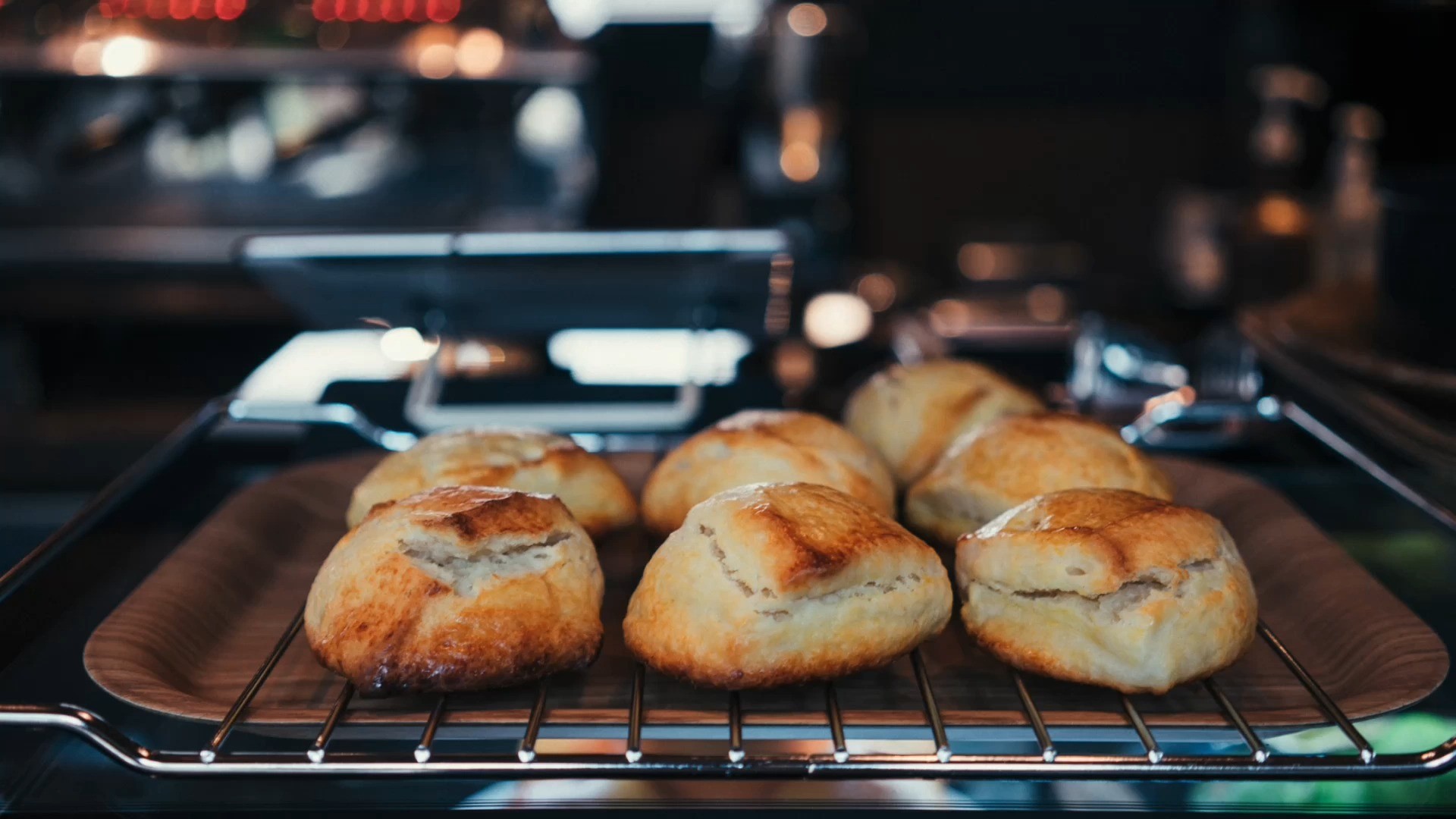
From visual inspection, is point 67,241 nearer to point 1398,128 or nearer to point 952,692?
point 952,692

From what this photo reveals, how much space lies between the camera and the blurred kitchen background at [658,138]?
115 inches

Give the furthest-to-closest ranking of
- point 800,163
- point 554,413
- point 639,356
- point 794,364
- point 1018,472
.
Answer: point 800,163 < point 794,364 < point 639,356 < point 554,413 < point 1018,472

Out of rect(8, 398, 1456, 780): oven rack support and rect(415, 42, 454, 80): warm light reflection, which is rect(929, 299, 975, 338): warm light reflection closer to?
rect(415, 42, 454, 80): warm light reflection

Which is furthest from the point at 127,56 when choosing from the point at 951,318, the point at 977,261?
the point at 977,261

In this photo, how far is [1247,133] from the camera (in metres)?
3.78

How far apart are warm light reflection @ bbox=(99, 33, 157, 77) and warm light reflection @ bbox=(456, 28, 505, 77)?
72 cm

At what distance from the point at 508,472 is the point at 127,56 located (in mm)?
2508

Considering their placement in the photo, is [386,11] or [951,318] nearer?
[951,318]

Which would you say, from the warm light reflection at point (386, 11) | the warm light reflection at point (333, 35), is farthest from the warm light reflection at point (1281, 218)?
the warm light reflection at point (333, 35)

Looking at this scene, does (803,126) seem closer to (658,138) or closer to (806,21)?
(806,21)

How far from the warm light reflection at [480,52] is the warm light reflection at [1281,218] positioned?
175cm

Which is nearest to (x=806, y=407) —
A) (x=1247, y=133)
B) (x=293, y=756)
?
(x=293, y=756)

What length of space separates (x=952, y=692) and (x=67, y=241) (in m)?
2.78

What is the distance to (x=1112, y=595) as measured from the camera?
88cm
